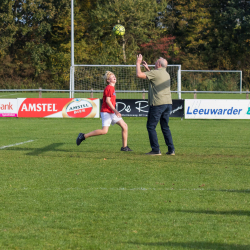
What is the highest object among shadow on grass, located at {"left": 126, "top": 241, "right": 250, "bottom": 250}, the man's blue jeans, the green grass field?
the man's blue jeans

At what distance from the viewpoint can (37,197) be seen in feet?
18.1

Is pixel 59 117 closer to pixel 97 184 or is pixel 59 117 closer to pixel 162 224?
pixel 97 184

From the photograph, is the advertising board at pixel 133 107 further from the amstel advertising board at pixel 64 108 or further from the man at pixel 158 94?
the man at pixel 158 94

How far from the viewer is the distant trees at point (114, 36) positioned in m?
49.6

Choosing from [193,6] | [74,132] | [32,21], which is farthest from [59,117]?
[193,6]

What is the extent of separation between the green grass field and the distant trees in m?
39.0

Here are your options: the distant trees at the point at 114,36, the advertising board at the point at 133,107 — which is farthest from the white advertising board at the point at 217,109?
the distant trees at the point at 114,36

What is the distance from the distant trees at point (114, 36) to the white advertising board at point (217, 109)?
29076 mm

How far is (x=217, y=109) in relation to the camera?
739 inches

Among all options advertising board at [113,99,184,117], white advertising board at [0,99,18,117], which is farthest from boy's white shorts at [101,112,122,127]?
white advertising board at [0,99,18,117]

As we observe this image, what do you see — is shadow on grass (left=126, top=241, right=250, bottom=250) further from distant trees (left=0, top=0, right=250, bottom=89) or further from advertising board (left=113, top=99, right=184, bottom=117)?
distant trees (left=0, top=0, right=250, bottom=89)

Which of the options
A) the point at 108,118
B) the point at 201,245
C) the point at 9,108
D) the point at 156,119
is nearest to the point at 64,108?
the point at 9,108

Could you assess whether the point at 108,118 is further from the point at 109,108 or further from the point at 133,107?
the point at 133,107

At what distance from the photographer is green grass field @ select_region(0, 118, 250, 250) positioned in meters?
4.04
